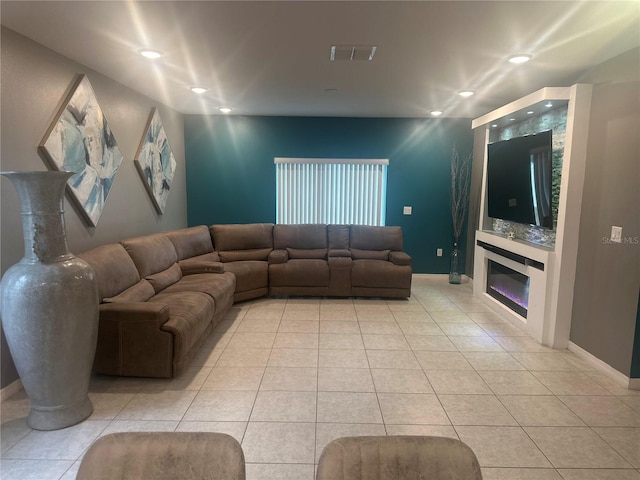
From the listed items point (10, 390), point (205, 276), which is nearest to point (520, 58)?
point (205, 276)

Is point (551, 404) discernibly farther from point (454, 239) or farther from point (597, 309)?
point (454, 239)

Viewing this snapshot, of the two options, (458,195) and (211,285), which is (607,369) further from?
(211,285)

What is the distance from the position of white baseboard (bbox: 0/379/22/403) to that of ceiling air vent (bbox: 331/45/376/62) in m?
3.35

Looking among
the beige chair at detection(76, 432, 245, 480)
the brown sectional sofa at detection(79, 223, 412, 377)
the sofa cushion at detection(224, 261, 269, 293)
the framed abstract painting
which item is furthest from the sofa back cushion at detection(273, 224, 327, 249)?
the beige chair at detection(76, 432, 245, 480)

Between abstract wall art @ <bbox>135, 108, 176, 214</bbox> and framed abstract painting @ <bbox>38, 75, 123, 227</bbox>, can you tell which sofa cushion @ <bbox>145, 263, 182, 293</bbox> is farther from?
abstract wall art @ <bbox>135, 108, 176, 214</bbox>

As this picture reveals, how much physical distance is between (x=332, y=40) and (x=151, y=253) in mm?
2671

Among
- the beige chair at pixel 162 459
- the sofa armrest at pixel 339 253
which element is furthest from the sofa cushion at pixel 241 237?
the beige chair at pixel 162 459

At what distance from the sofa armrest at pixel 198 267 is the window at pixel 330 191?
191 cm

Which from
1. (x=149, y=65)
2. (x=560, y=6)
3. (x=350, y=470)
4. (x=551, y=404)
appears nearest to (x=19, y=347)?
A: (x=350, y=470)

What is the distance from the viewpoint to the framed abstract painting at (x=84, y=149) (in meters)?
2.96

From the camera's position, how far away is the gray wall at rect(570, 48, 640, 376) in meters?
2.79

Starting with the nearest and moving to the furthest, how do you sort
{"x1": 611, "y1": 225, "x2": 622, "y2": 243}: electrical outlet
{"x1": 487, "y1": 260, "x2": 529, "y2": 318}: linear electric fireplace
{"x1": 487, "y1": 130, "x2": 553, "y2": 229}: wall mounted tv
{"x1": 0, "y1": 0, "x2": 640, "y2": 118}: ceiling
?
{"x1": 0, "y1": 0, "x2": 640, "y2": 118}: ceiling < {"x1": 611, "y1": 225, "x2": 622, "y2": 243}: electrical outlet < {"x1": 487, "y1": 130, "x2": 553, "y2": 229}: wall mounted tv < {"x1": 487, "y1": 260, "x2": 529, "y2": 318}: linear electric fireplace

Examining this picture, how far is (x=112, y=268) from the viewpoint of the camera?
3.14 m

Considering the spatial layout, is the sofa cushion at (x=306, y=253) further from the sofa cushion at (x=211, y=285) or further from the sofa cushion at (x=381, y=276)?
the sofa cushion at (x=211, y=285)
